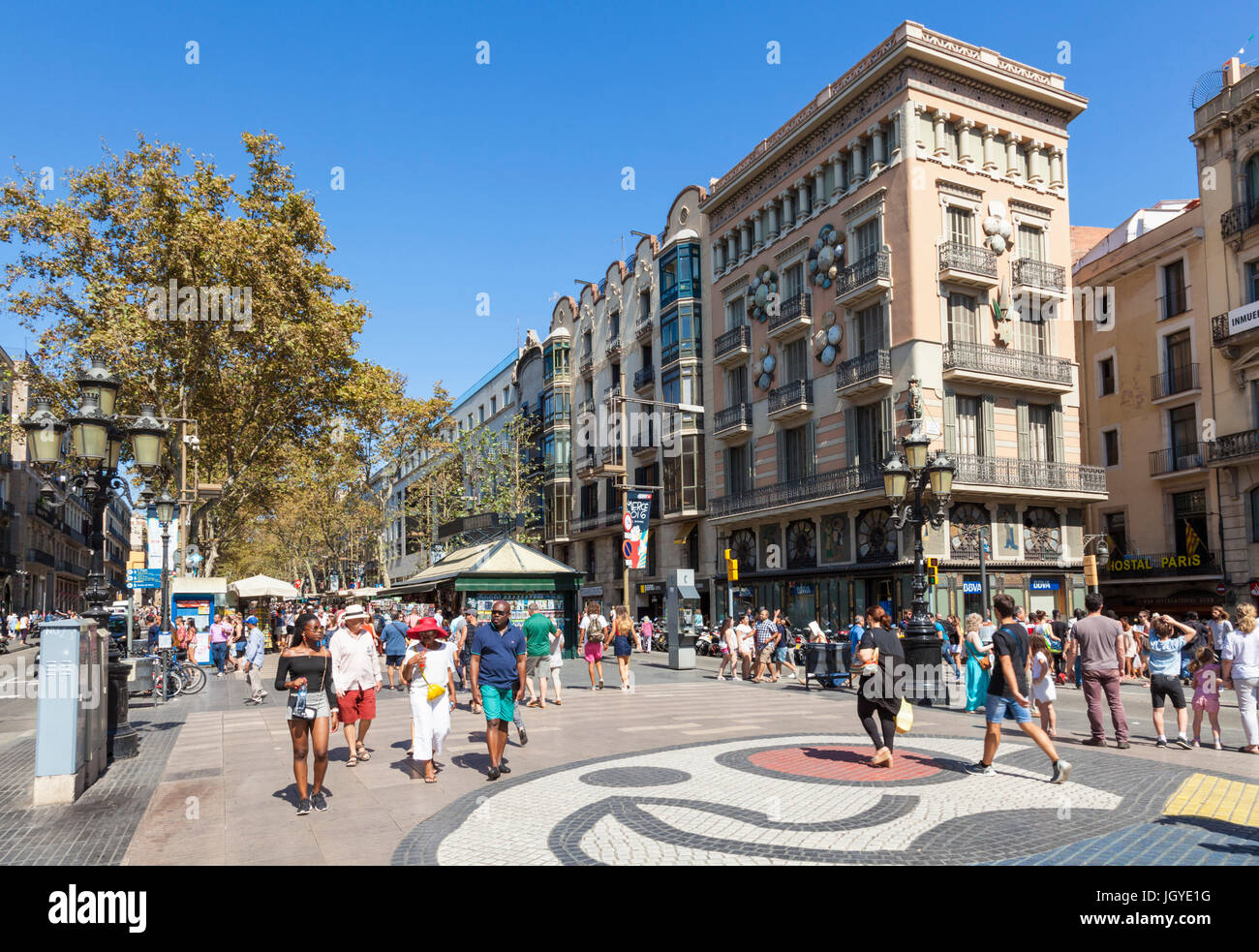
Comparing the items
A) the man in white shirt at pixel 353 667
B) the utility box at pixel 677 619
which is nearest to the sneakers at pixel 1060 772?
the man in white shirt at pixel 353 667

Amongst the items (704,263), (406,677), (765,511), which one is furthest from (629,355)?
(406,677)

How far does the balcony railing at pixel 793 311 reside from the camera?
33.4 meters

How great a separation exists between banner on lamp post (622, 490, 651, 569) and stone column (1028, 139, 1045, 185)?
1846 cm

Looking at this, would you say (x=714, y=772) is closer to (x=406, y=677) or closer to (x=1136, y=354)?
(x=406, y=677)

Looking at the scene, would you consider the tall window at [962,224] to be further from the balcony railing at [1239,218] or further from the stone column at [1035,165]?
the balcony railing at [1239,218]

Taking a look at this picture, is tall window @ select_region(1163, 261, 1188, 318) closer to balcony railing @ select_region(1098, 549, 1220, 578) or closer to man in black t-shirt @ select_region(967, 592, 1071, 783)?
balcony railing @ select_region(1098, 549, 1220, 578)

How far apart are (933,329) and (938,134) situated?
6585 mm

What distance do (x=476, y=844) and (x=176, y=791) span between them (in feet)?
13.3

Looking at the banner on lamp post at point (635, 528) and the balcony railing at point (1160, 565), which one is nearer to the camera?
the banner on lamp post at point (635, 528)

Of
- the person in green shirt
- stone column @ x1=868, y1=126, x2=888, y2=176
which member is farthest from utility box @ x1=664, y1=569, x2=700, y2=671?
stone column @ x1=868, y1=126, x2=888, y2=176

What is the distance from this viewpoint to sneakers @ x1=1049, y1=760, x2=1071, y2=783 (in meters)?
8.66

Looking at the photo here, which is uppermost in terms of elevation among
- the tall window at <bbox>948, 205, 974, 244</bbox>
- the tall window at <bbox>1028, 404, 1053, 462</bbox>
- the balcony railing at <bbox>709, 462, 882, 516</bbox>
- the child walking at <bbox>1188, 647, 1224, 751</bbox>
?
the tall window at <bbox>948, 205, 974, 244</bbox>

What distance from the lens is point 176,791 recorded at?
895 cm

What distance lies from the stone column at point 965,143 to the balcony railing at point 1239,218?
26.4 ft
